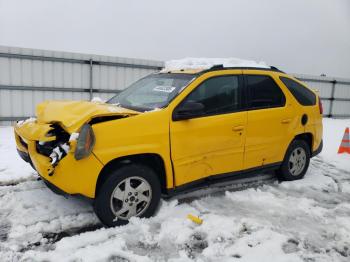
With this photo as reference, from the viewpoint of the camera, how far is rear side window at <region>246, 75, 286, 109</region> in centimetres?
485

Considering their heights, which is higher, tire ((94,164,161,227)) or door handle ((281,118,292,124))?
door handle ((281,118,292,124))

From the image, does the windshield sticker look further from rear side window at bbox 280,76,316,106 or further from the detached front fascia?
rear side window at bbox 280,76,316,106

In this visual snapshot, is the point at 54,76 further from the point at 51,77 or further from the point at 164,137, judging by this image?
the point at 164,137

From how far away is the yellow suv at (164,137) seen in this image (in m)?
3.51

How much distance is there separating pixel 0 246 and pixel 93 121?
145 centimetres

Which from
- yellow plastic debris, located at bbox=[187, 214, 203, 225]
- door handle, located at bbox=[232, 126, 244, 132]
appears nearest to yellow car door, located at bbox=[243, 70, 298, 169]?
door handle, located at bbox=[232, 126, 244, 132]

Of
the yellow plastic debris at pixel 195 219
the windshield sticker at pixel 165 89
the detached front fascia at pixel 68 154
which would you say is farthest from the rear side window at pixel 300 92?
the detached front fascia at pixel 68 154

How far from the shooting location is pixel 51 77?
10.2 metres

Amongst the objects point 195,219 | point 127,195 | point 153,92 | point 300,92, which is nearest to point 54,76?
point 153,92

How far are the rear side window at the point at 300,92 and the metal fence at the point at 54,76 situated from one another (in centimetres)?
694

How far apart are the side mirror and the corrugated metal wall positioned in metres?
7.26

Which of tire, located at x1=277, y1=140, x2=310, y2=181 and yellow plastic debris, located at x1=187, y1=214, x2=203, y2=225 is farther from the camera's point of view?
tire, located at x1=277, y1=140, x2=310, y2=181

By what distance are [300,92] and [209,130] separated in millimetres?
2150

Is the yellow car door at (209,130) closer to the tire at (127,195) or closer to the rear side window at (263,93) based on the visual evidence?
the rear side window at (263,93)
